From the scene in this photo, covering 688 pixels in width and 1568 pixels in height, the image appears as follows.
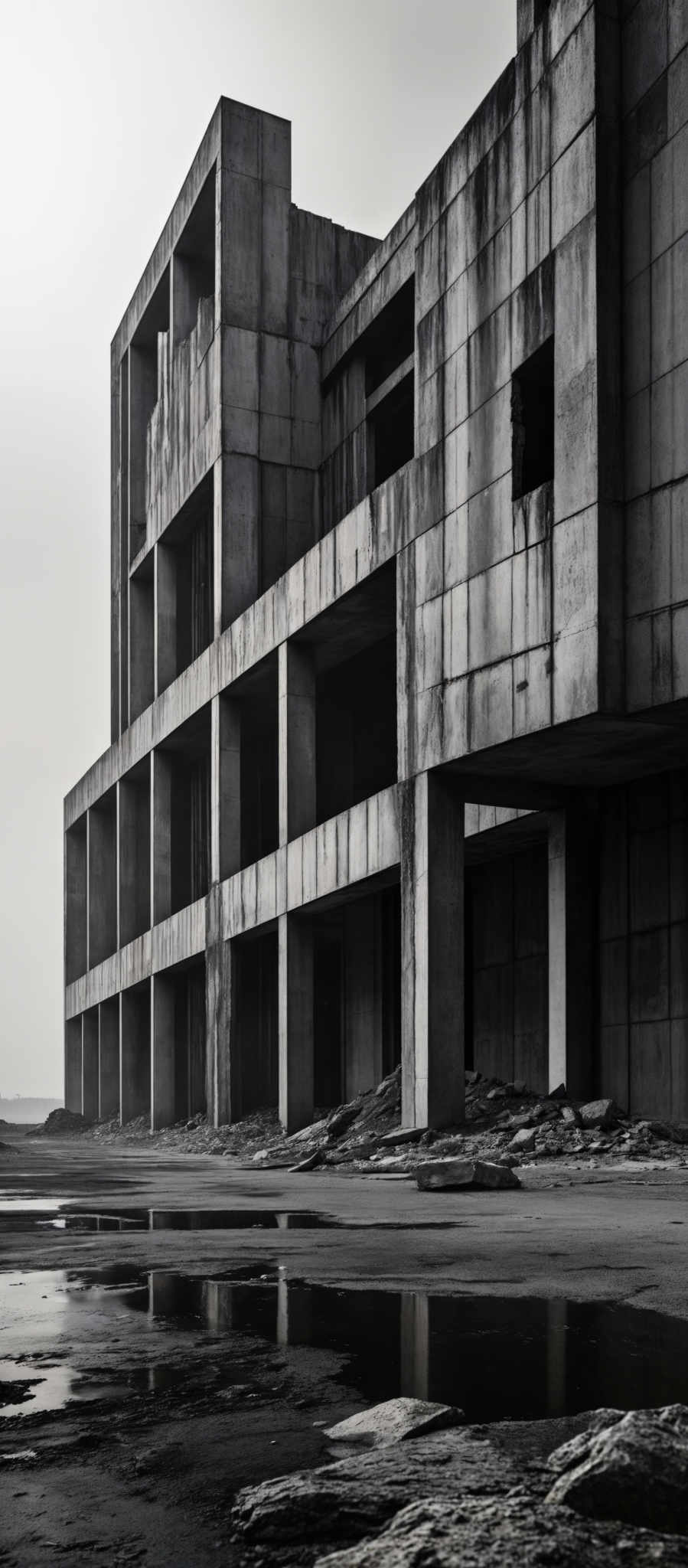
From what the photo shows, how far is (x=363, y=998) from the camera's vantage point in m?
30.5

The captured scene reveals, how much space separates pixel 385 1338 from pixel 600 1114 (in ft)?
42.4

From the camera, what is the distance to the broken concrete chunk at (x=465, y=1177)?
12.1 m

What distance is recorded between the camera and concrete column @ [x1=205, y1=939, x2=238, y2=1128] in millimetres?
32094

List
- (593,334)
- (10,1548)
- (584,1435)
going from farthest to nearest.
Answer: (593,334)
(584,1435)
(10,1548)

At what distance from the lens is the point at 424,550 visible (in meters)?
20.6

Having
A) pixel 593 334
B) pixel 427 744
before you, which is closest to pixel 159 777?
pixel 427 744

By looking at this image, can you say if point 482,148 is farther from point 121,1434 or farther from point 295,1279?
point 121,1434

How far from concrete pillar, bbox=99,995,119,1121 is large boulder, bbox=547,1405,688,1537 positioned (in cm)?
4662

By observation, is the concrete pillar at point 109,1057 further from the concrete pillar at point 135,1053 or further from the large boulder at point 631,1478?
the large boulder at point 631,1478

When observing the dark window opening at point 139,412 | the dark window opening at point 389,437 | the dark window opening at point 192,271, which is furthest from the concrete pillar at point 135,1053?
the dark window opening at point 192,271

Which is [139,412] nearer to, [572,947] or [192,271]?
[192,271]

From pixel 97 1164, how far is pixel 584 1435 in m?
20.5

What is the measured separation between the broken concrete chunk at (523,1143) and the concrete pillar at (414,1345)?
10.3m

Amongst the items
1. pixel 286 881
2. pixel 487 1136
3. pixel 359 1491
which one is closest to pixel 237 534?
pixel 286 881
